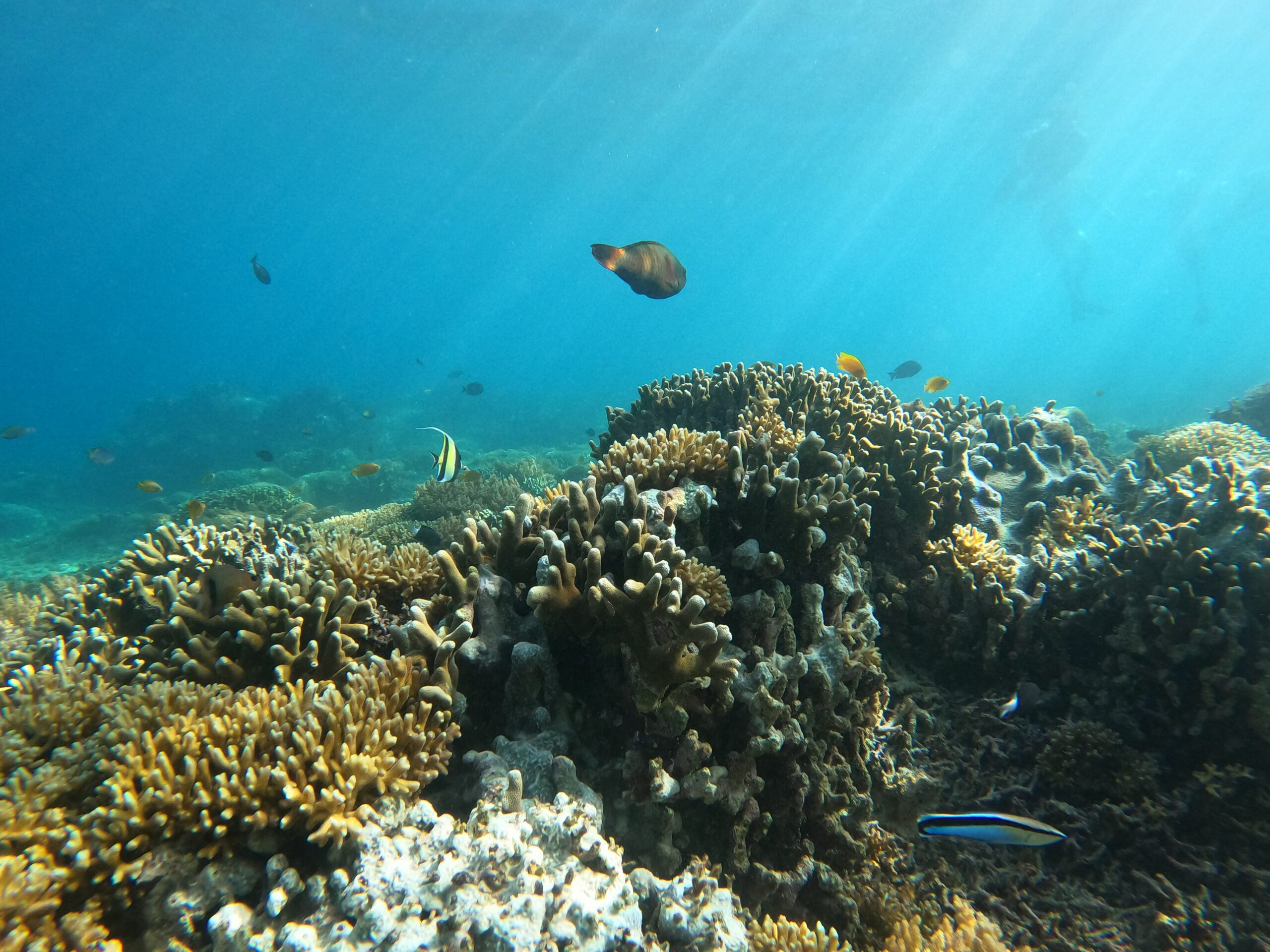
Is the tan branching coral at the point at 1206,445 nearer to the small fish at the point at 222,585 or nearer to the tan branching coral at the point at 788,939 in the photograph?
the tan branching coral at the point at 788,939

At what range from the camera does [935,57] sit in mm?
43312

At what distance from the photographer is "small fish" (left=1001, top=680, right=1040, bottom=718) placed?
13.0 feet

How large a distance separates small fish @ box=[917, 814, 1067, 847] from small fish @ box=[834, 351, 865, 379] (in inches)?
247

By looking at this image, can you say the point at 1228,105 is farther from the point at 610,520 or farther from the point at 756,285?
the point at 756,285

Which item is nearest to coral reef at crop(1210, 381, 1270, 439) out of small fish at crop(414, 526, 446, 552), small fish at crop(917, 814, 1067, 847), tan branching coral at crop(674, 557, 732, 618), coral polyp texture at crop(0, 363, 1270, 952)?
coral polyp texture at crop(0, 363, 1270, 952)

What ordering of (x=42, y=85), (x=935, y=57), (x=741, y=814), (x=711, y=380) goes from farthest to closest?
(x=42, y=85)
(x=935, y=57)
(x=711, y=380)
(x=741, y=814)

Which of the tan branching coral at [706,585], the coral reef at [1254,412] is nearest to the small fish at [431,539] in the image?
the tan branching coral at [706,585]

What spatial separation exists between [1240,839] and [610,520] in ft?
13.5

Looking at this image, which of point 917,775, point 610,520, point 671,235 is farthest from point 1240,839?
point 671,235

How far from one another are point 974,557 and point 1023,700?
1.16 metres

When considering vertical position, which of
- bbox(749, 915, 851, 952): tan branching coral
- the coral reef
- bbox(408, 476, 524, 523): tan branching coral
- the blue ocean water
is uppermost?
the blue ocean water

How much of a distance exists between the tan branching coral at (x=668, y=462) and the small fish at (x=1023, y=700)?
2672mm

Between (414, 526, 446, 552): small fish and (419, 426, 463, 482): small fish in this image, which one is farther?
(419, 426, 463, 482): small fish

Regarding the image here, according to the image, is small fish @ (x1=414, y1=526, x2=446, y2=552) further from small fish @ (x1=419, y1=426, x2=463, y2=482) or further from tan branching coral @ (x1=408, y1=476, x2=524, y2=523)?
tan branching coral @ (x1=408, y1=476, x2=524, y2=523)
